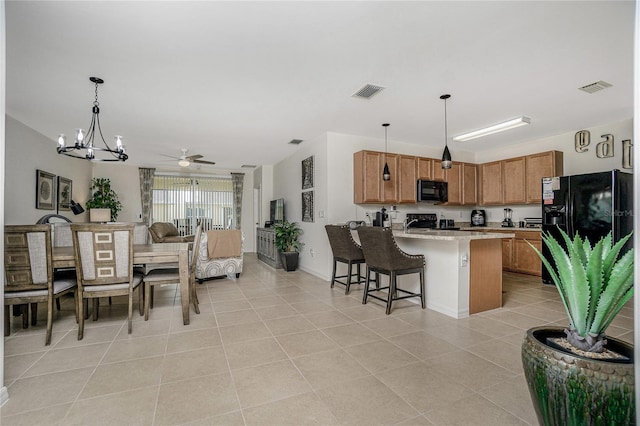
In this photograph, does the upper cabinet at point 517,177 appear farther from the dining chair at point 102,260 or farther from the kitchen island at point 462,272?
the dining chair at point 102,260

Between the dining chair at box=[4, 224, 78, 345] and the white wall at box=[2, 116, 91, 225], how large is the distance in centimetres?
209

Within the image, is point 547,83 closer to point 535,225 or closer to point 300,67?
point 300,67

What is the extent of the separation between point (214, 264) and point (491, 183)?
18.6 feet

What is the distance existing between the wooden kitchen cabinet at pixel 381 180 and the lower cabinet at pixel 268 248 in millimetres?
2091

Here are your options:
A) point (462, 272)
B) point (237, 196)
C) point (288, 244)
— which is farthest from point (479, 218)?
point (237, 196)

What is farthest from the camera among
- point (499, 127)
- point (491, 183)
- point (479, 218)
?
point (479, 218)

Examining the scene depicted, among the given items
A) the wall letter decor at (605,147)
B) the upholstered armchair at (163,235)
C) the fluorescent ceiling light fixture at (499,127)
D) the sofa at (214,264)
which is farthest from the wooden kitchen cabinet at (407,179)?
the upholstered armchair at (163,235)

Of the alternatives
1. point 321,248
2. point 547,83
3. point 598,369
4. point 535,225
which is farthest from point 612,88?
point 321,248

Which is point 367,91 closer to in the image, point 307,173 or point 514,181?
point 307,173

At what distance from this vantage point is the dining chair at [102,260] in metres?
2.63

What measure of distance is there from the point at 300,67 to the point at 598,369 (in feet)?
9.41

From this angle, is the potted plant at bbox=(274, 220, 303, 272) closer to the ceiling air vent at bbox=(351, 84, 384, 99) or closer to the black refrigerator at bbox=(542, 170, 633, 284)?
the ceiling air vent at bbox=(351, 84, 384, 99)

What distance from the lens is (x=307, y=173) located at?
5.75 m

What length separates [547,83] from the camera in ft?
10.5
